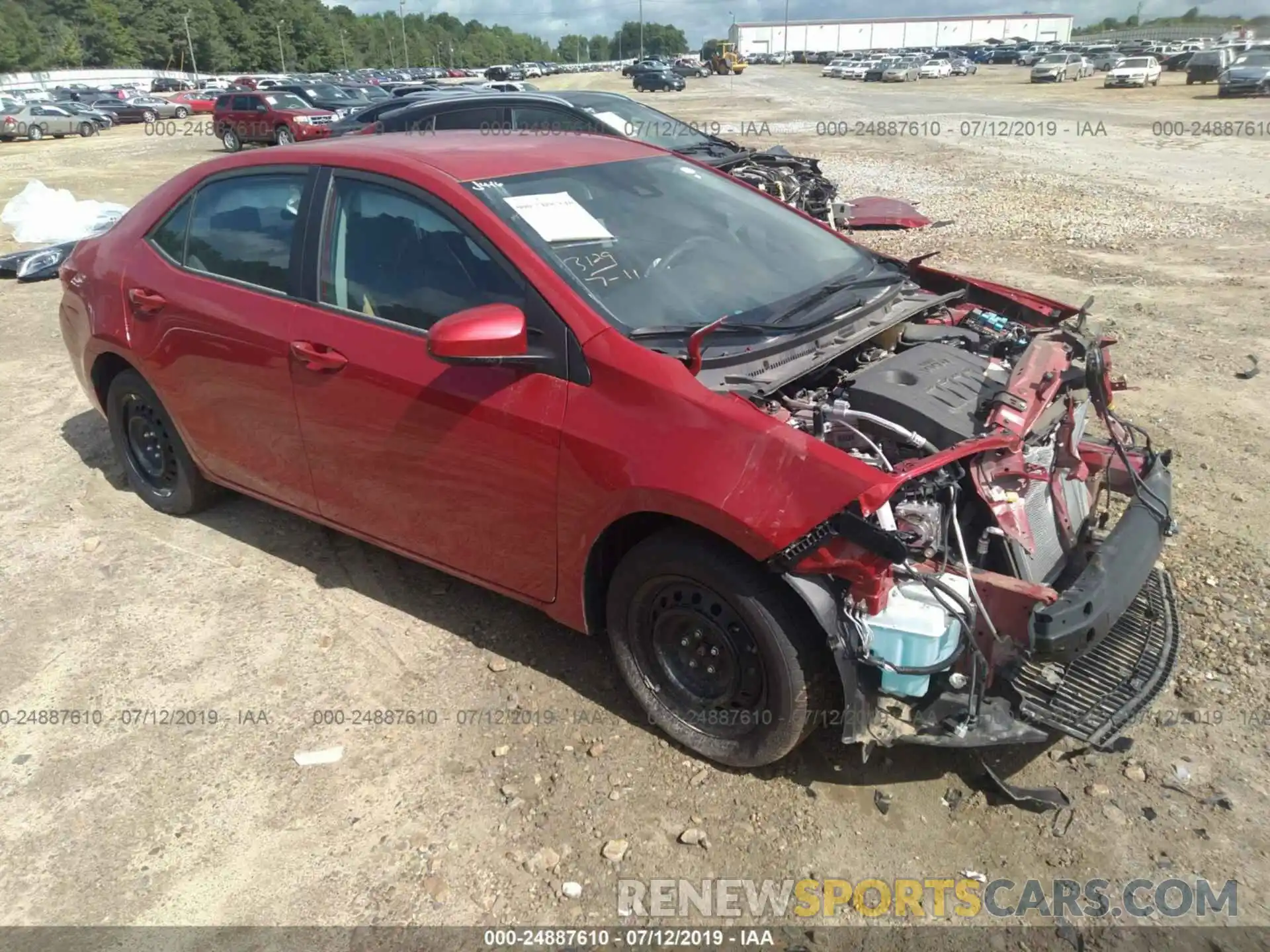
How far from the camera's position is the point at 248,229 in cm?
376

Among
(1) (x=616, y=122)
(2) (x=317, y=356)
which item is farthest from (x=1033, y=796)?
(1) (x=616, y=122)

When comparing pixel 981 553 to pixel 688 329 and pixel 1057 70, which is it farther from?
pixel 1057 70

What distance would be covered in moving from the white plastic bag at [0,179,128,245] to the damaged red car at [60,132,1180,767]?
970cm

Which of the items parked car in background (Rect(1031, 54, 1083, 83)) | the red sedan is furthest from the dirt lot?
parked car in background (Rect(1031, 54, 1083, 83))

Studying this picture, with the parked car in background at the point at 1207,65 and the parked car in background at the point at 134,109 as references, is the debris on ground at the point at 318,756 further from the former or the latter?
the parked car in background at the point at 1207,65

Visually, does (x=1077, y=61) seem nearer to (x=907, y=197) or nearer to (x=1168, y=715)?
(x=907, y=197)

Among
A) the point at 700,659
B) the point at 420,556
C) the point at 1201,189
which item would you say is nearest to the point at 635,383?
the point at 700,659

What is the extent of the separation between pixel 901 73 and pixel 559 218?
201 ft

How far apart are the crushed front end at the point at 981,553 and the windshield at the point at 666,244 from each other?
1.34 ft

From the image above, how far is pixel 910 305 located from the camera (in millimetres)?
3568

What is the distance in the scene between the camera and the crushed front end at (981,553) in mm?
2488

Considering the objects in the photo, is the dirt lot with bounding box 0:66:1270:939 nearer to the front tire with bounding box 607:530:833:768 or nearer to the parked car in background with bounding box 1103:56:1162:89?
the front tire with bounding box 607:530:833:768

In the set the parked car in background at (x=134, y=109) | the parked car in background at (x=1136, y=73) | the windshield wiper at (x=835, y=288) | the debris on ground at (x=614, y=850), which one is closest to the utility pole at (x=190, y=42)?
the parked car in background at (x=134, y=109)

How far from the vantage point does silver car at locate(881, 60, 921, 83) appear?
5638 cm
